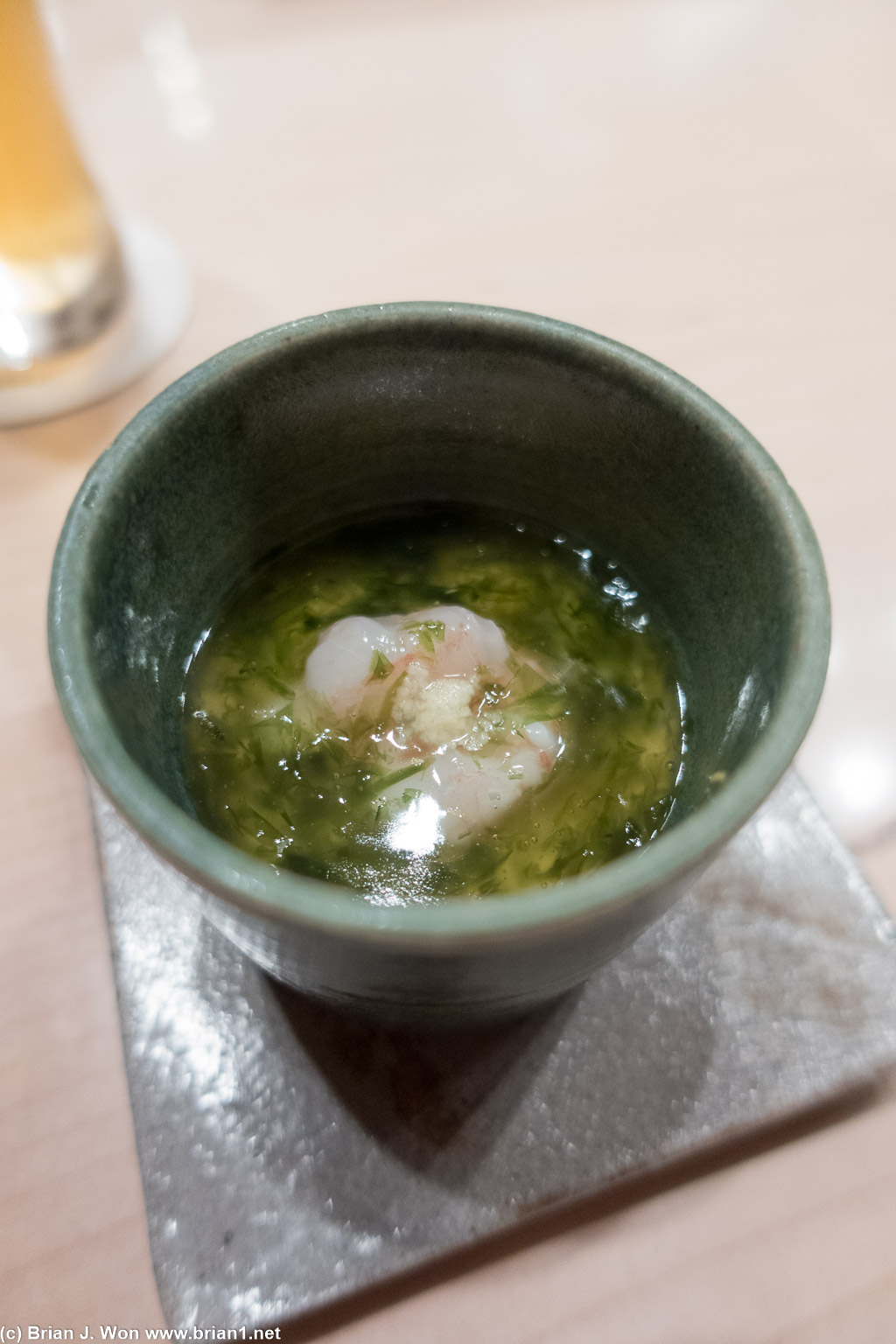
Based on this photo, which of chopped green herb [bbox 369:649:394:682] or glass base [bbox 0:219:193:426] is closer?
chopped green herb [bbox 369:649:394:682]

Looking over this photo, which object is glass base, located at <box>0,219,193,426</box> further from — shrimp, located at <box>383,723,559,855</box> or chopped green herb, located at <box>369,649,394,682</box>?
shrimp, located at <box>383,723,559,855</box>

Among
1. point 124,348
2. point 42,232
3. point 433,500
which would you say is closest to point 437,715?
point 433,500

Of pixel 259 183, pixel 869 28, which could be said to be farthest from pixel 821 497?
pixel 869 28

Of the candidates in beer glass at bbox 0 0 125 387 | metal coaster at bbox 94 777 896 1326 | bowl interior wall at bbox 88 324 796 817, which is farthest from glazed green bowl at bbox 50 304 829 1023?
beer glass at bbox 0 0 125 387

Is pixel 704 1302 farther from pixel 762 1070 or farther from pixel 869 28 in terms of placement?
pixel 869 28

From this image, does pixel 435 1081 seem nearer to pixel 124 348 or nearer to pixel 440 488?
pixel 440 488
